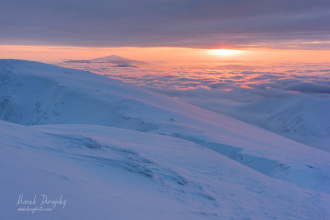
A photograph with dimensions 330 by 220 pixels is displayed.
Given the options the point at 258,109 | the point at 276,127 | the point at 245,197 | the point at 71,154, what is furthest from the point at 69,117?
the point at 258,109

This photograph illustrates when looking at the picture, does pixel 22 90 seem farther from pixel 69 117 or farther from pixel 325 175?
pixel 325 175

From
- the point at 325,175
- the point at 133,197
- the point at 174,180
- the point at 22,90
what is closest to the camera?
the point at 133,197

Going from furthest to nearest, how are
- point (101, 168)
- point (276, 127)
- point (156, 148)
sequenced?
1. point (276, 127)
2. point (156, 148)
3. point (101, 168)

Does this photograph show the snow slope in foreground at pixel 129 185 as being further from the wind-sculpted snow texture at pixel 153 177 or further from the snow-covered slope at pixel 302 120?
the snow-covered slope at pixel 302 120

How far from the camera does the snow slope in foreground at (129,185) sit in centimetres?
368

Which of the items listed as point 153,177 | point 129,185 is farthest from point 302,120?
point 129,185

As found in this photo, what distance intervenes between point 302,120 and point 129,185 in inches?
2400

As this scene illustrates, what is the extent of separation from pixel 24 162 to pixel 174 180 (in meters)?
3.32

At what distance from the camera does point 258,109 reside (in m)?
81.9

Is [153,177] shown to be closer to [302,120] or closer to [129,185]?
[129,185]

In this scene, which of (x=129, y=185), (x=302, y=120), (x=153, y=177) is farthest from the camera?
(x=302, y=120)

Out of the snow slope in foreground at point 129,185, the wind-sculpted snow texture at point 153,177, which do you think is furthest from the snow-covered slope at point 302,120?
the snow slope in foreground at point 129,185

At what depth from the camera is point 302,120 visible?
5819 cm

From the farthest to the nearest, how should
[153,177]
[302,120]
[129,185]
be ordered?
1. [302,120]
2. [153,177]
3. [129,185]
